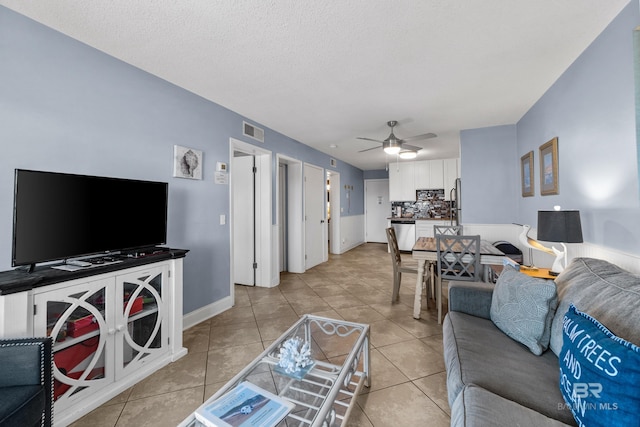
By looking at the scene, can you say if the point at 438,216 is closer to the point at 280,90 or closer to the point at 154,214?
the point at 280,90

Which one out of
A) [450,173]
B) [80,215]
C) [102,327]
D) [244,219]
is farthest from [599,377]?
[450,173]

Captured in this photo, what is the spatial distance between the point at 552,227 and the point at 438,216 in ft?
17.6

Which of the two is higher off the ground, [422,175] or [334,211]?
[422,175]

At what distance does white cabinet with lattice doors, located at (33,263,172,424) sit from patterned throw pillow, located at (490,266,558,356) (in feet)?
7.85

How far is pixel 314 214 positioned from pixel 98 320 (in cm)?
410

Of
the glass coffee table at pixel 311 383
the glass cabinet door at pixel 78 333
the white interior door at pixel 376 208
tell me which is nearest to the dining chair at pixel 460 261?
the glass coffee table at pixel 311 383

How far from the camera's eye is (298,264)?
5035mm

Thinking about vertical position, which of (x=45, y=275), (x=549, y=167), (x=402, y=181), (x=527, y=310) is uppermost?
(x=402, y=181)

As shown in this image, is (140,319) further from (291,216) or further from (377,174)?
(377,174)

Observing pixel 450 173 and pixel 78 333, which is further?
pixel 450 173

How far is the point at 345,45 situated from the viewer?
2023 mm

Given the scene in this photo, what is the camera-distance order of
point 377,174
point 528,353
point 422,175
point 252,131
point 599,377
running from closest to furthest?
1. point 599,377
2. point 528,353
3. point 252,131
4. point 422,175
5. point 377,174

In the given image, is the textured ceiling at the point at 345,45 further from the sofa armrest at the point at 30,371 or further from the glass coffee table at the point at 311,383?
the glass coffee table at the point at 311,383

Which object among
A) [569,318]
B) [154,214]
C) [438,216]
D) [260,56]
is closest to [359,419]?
[569,318]
